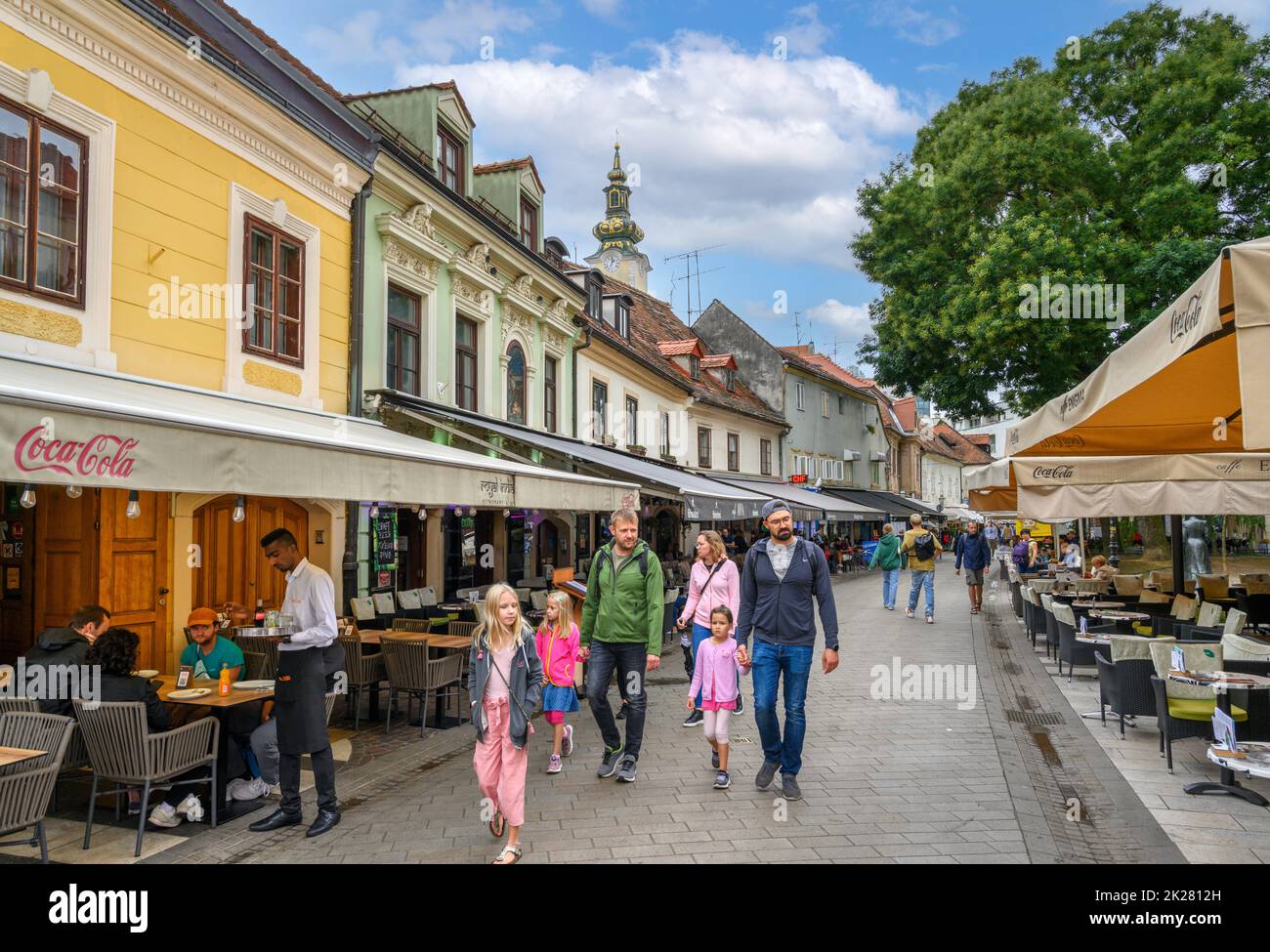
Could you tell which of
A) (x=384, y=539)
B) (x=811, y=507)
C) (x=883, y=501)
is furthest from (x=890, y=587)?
→ (x=883, y=501)

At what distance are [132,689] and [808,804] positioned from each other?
4.31 meters

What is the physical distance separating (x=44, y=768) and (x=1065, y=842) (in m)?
5.53

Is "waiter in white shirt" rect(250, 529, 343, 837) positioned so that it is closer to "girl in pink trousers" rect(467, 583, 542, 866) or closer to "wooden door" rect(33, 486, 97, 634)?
"girl in pink trousers" rect(467, 583, 542, 866)

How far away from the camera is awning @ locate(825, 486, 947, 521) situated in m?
36.9

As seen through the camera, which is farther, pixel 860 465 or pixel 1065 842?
pixel 860 465

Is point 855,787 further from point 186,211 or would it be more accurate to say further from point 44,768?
point 186,211

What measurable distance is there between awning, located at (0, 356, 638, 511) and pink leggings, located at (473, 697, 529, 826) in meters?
1.72

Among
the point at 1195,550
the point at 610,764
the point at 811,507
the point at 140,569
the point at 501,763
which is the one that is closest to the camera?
the point at 501,763

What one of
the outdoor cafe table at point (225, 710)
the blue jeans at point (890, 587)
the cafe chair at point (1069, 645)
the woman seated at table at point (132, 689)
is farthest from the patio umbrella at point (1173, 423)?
the woman seated at table at point (132, 689)

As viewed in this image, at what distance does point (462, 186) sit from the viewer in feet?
45.4

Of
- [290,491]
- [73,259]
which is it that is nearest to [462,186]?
[73,259]

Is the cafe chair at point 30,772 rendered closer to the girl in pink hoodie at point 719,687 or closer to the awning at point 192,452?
the awning at point 192,452

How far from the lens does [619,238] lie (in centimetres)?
4272

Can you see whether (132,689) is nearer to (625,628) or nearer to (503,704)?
(503,704)
